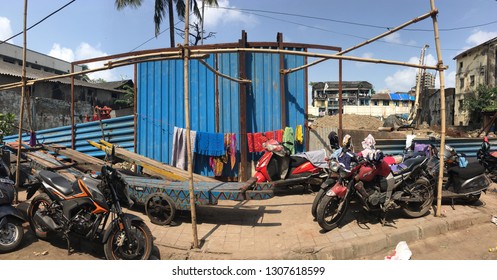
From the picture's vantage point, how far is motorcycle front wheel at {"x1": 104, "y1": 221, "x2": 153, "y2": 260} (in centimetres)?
311

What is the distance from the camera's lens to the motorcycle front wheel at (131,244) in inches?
123

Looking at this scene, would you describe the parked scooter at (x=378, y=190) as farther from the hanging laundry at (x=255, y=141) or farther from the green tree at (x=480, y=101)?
the green tree at (x=480, y=101)

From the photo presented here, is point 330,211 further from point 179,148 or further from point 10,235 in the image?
point 10,235

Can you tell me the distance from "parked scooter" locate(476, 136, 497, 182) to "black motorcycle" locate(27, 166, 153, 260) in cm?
866

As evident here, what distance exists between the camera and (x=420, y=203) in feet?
15.5

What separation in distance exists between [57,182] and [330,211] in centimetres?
382

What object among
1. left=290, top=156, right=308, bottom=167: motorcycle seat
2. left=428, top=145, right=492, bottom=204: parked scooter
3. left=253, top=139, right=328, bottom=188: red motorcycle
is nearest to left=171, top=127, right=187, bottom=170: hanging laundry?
left=253, top=139, right=328, bottom=188: red motorcycle

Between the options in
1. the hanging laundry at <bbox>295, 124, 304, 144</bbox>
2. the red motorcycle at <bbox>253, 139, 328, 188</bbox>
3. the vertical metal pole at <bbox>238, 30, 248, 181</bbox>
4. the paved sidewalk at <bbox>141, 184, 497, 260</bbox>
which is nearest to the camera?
the paved sidewalk at <bbox>141, 184, 497, 260</bbox>

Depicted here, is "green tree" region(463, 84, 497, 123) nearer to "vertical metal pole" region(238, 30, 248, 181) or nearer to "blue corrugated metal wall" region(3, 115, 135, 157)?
"vertical metal pole" region(238, 30, 248, 181)

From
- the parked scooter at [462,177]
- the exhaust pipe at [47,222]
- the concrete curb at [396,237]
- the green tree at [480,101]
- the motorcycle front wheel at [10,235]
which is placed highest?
the green tree at [480,101]

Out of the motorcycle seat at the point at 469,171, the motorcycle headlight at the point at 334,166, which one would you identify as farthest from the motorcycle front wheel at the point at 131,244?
the motorcycle seat at the point at 469,171

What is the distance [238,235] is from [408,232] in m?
2.58

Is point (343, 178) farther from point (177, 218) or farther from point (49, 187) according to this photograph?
point (49, 187)

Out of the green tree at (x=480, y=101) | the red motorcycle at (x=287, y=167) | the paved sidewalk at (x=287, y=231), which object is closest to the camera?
the paved sidewalk at (x=287, y=231)
